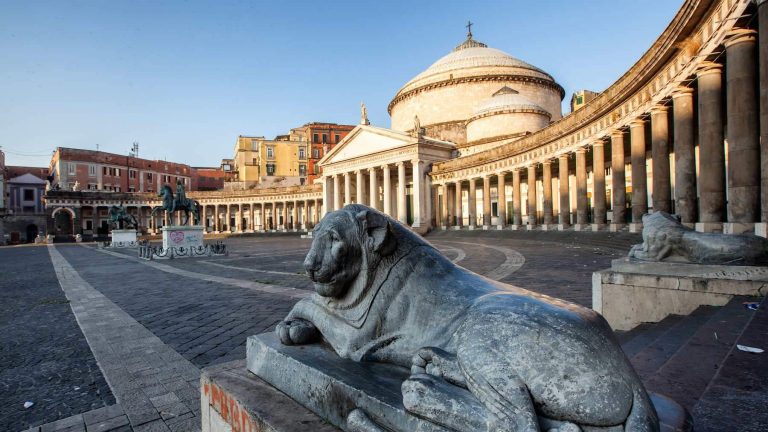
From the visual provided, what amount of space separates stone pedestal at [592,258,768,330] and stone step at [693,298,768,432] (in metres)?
1.63

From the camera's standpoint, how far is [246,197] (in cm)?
6178

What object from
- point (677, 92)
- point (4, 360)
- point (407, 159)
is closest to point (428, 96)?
point (407, 159)

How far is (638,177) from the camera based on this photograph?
17094 millimetres

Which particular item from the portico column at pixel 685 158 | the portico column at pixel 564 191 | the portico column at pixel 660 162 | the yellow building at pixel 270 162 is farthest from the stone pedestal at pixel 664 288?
the yellow building at pixel 270 162

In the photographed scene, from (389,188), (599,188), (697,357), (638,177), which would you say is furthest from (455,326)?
(389,188)

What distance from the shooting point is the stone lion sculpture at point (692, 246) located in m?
4.86

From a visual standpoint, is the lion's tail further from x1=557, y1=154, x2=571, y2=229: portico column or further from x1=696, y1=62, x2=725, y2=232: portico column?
x1=557, y1=154, x2=571, y2=229: portico column

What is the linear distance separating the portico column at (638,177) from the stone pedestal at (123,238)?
38.3 metres

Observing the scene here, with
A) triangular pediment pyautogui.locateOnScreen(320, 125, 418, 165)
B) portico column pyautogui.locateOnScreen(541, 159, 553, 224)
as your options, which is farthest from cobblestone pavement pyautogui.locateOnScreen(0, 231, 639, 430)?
triangular pediment pyautogui.locateOnScreen(320, 125, 418, 165)

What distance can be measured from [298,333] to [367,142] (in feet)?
139

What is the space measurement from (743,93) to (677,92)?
4.13 m

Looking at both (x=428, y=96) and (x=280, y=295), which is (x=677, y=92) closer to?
(x=280, y=295)

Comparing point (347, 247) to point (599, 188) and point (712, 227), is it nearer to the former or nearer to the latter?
point (712, 227)

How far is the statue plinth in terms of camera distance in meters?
21.0
